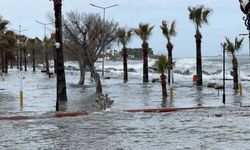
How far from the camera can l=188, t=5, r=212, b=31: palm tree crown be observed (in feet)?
123

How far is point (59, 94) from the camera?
20.5 metres

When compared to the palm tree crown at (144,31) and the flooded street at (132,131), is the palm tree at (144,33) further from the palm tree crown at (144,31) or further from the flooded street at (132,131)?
the flooded street at (132,131)

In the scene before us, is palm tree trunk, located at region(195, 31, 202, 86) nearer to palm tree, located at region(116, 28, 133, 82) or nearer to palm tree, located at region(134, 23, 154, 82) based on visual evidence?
palm tree, located at region(134, 23, 154, 82)

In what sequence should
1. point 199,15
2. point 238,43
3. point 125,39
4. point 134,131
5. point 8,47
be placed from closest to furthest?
point 134,131, point 238,43, point 199,15, point 125,39, point 8,47

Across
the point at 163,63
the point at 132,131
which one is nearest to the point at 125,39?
the point at 163,63

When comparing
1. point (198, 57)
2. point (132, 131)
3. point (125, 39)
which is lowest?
point (132, 131)

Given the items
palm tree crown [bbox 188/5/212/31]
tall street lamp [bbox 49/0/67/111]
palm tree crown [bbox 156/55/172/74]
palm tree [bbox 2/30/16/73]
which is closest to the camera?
tall street lamp [bbox 49/0/67/111]

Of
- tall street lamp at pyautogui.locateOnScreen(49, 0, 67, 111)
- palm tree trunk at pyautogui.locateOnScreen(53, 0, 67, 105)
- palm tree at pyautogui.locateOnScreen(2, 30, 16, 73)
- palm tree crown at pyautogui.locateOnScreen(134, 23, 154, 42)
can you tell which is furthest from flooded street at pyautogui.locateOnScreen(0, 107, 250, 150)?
palm tree at pyautogui.locateOnScreen(2, 30, 16, 73)

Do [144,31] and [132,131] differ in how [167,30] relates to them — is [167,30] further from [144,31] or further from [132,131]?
[132,131]

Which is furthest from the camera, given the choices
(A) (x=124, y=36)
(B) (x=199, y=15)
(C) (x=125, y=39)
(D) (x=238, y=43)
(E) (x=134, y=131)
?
(C) (x=125, y=39)

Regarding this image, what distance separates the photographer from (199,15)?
38.3m

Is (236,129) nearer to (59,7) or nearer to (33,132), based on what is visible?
(33,132)

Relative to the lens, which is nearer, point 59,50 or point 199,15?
point 59,50

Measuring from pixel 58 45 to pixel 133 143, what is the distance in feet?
33.3
